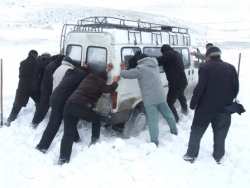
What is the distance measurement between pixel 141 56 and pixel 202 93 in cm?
138

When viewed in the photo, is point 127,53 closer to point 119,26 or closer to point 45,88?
point 119,26

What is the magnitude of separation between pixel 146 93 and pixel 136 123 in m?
0.92

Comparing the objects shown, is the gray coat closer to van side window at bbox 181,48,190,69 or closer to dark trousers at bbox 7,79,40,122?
van side window at bbox 181,48,190,69

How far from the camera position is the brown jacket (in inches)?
179

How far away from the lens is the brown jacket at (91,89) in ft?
14.9

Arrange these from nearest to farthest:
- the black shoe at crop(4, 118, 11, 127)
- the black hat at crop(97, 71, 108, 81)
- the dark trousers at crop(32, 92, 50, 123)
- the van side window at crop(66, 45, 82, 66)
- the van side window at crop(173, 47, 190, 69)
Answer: the black hat at crop(97, 71, 108, 81)
the van side window at crop(66, 45, 82, 66)
the dark trousers at crop(32, 92, 50, 123)
the black shoe at crop(4, 118, 11, 127)
the van side window at crop(173, 47, 190, 69)

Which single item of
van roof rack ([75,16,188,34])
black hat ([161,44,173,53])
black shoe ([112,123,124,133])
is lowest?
black shoe ([112,123,124,133])

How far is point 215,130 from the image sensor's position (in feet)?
15.1

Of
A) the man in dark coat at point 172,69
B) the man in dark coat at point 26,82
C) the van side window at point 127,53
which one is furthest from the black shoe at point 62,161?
the man in dark coat at point 172,69

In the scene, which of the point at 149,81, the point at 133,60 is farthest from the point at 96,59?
the point at 149,81

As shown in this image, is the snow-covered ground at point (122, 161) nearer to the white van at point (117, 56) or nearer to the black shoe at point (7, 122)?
the black shoe at point (7, 122)

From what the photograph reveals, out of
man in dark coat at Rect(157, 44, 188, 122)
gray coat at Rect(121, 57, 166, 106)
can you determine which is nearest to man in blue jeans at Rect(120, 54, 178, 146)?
gray coat at Rect(121, 57, 166, 106)

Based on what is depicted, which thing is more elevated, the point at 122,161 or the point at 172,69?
the point at 172,69

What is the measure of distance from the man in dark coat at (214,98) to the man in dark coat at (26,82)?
3.74 metres
